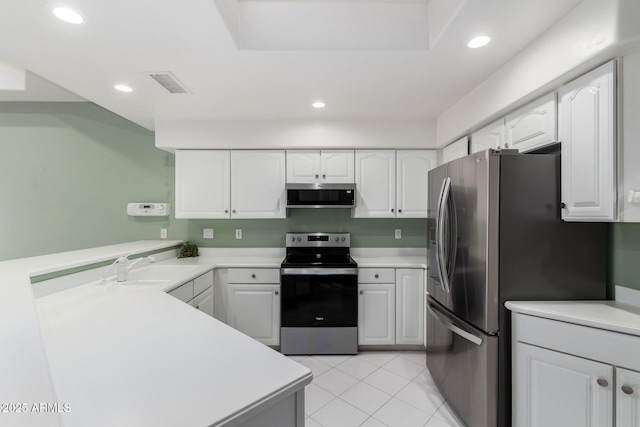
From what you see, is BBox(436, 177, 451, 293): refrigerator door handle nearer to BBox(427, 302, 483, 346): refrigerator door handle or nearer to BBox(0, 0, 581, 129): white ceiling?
BBox(427, 302, 483, 346): refrigerator door handle

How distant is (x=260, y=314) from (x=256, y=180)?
136cm

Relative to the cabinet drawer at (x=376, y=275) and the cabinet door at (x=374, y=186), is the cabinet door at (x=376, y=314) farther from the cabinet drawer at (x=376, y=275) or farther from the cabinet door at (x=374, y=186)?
the cabinet door at (x=374, y=186)

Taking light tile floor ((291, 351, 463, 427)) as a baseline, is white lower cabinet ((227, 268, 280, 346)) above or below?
above

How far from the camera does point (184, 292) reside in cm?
203

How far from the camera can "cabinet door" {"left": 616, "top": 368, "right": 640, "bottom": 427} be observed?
1.07m

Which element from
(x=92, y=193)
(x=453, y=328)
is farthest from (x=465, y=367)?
(x=92, y=193)

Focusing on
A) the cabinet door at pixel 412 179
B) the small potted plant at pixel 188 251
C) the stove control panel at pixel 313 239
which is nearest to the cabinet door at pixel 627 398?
the cabinet door at pixel 412 179

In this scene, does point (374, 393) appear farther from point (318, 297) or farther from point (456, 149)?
point (456, 149)

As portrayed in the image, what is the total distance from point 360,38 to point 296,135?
4.17 feet

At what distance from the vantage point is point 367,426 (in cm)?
166

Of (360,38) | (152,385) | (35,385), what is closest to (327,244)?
(360,38)

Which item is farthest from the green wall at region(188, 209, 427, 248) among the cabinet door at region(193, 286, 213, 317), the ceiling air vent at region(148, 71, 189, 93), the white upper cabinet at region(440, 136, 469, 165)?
the ceiling air vent at region(148, 71, 189, 93)

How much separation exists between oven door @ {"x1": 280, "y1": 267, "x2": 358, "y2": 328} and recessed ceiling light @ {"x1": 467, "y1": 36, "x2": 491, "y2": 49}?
186cm

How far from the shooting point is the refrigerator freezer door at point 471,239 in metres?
1.42
